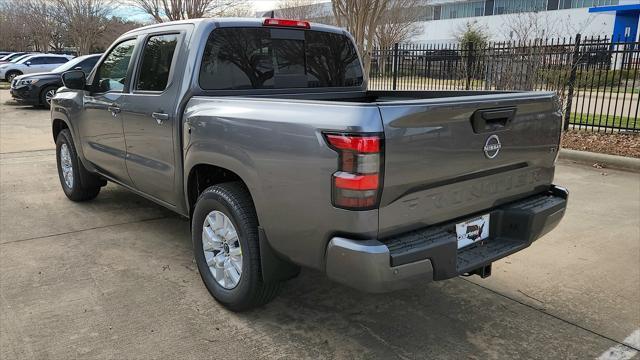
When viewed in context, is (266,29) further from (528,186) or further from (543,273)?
(543,273)

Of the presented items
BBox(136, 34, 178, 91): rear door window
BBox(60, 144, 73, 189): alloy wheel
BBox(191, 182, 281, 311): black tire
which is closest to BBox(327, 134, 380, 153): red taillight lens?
BBox(191, 182, 281, 311): black tire

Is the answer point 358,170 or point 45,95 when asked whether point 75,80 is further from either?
point 45,95

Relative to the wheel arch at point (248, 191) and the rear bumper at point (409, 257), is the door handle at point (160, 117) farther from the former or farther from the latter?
the rear bumper at point (409, 257)

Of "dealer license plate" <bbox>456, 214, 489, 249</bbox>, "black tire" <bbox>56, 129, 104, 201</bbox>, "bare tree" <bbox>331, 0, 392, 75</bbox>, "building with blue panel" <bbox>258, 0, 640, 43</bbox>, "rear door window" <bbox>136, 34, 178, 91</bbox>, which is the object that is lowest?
"black tire" <bbox>56, 129, 104, 201</bbox>

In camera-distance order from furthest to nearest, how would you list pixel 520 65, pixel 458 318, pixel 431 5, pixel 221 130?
pixel 431 5 < pixel 520 65 < pixel 458 318 < pixel 221 130

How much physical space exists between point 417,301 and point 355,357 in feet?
2.77

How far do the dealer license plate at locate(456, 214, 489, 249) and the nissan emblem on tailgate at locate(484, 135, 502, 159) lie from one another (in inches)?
14.8

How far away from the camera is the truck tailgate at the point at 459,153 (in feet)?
8.32

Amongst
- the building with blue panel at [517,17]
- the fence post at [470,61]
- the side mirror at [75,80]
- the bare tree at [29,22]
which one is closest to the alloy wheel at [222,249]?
the side mirror at [75,80]

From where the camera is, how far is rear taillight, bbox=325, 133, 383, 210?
7.95 ft

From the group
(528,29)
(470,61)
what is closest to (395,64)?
(470,61)

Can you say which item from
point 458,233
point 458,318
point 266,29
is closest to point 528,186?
point 458,233

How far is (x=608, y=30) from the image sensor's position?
1864 inches

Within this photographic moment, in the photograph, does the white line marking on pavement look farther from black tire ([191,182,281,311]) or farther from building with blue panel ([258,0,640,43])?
building with blue panel ([258,0,640,43])
